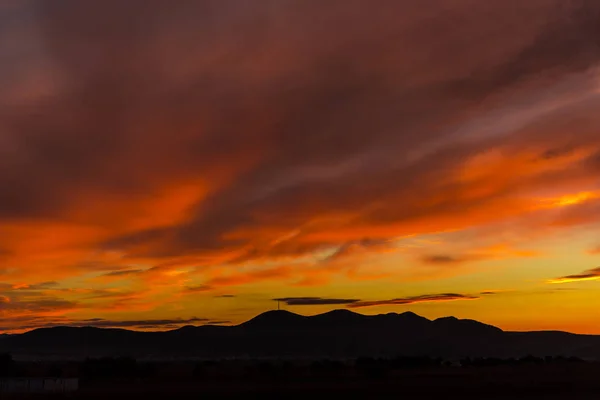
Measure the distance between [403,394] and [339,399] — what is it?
772cm

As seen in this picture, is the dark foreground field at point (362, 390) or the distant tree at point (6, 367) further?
the distant tree at point (6, 367)

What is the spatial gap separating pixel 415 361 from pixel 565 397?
280 feet

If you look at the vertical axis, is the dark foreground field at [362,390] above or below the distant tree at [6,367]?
below

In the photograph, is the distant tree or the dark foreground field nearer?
the dark foreground field

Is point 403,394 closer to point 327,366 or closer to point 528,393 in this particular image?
point 528,393

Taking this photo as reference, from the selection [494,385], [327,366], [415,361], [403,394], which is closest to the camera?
[403,394]

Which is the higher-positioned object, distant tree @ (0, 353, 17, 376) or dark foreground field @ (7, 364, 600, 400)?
distant tree @ (0, 353, 17, 376)

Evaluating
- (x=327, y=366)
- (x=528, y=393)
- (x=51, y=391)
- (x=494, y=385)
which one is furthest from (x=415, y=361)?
(x=51, y=391)

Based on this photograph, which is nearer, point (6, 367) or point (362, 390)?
point (362, 390)

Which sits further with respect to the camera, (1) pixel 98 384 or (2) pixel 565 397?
(1) pixel 98 384

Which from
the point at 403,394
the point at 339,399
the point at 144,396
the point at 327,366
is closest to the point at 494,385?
the point at 403,394

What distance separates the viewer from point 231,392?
6862cm

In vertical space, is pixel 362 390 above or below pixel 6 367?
below

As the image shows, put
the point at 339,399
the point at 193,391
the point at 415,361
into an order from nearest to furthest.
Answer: the point at 339,399 → the point at 193,391 → the point at 415,361
